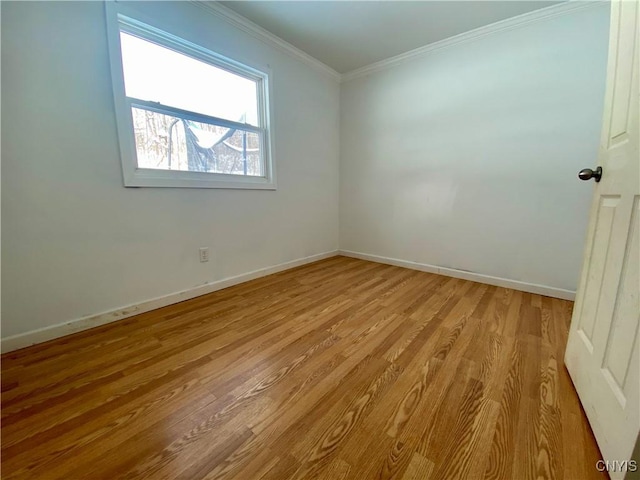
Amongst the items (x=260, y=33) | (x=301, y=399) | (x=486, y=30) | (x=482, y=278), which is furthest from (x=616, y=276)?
(x=260, y=33)

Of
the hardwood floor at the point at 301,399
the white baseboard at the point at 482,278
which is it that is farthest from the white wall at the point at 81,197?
the white baseboard at the point at 482,278

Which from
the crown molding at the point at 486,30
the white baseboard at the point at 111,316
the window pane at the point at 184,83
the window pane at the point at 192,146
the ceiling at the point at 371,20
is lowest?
the white baseboard at the point at 111,316

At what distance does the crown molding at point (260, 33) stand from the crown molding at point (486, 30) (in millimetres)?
486

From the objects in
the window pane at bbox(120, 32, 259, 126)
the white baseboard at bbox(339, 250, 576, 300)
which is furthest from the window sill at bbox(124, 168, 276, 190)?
the white baseboard at bbox(339, 250, 576, 300)

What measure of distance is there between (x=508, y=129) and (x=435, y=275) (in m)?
1.55

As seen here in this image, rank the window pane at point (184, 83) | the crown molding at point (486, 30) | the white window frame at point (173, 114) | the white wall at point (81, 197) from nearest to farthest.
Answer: the white wall at point (81, 197) < the white window frame at point (173, 114) < the window pane at point (184, 83) < the crown molding at point (486, 30)

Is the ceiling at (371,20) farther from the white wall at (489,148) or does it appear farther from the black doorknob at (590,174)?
the black doorknob at (590,174)

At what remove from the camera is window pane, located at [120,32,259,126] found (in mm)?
1808

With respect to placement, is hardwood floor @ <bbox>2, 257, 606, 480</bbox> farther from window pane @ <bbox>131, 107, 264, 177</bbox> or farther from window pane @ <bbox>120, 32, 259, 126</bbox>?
window pane @ <bbox>120, 32, 259, 126</bbox>

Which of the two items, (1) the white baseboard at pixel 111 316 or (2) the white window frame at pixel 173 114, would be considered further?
(2) the white window frame at pixel 173 114

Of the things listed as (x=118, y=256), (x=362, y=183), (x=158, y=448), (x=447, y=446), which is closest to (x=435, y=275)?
(x=362, y=183)

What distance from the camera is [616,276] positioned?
36.4 inches

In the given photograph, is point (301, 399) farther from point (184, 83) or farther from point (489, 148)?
point (489, 148)

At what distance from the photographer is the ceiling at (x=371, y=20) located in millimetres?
2055
